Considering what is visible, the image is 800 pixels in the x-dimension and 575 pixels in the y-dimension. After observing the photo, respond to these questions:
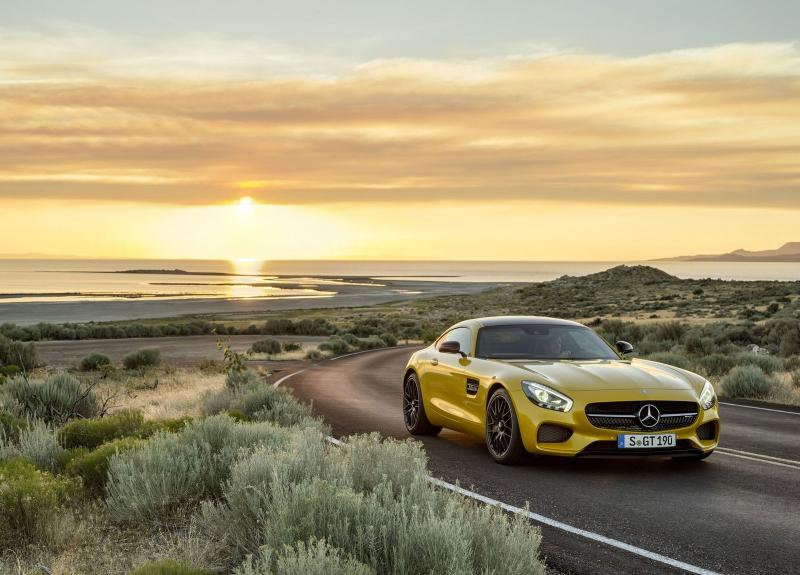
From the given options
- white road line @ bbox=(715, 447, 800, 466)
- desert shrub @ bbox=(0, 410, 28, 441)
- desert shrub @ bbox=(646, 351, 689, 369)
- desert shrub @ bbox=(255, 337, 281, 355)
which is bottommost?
desert shrub @ bbox=(255, 337, 281, 355)

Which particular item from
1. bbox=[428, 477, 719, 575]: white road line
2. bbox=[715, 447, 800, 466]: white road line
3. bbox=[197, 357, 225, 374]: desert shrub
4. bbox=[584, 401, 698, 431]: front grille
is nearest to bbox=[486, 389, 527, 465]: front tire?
bbox=[584, 401, 698, 431]: front grille

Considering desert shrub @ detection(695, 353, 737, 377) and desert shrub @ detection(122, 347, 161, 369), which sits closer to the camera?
desert shrub @ detection(695, 353, 737, 377)

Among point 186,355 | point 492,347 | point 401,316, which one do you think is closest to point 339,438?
point 492,347

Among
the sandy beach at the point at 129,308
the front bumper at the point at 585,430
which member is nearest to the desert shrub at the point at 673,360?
the front bumper at the point at 585,430

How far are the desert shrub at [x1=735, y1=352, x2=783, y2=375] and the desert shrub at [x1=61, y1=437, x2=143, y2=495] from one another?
18272 millimetres

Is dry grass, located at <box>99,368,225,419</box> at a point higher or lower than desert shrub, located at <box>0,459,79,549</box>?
lower

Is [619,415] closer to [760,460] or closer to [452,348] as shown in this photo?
[452,348]

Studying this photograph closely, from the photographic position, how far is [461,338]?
37.1ft

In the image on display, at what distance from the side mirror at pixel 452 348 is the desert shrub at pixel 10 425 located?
502cm

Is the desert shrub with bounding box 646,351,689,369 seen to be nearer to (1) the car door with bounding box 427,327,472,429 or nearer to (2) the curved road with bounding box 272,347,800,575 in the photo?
(2) the curved road with bounding box 272,347,800,575

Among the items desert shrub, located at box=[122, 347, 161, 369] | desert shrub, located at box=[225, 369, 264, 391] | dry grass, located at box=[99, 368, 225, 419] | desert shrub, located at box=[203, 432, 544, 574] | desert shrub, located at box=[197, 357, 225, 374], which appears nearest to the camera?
desert shrub, located at box=[203, 432, 544, 574]

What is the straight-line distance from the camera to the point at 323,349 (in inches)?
1726

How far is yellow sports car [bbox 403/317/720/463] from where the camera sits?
29.4 feet

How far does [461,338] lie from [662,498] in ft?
12.5
